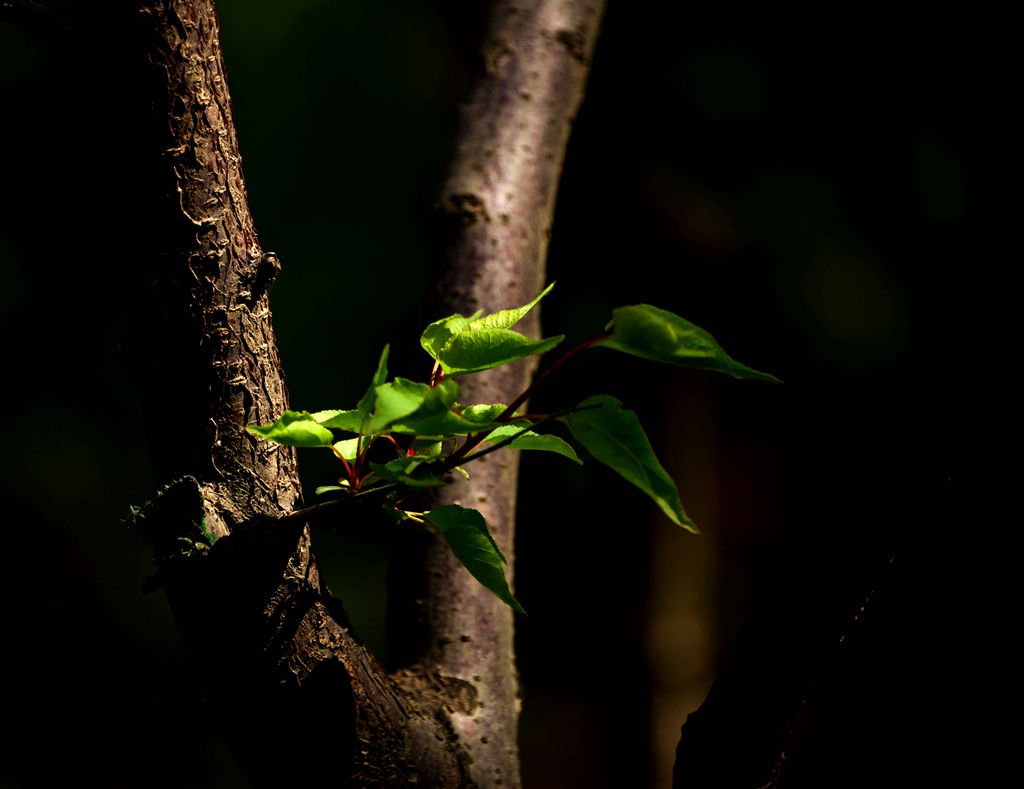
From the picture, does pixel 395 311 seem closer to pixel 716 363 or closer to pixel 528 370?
pixel 528 370

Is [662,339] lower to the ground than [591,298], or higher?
higher

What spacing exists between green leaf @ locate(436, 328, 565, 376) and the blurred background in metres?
1.38

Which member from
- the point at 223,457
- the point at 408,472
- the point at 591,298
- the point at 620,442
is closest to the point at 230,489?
the point at 223,457

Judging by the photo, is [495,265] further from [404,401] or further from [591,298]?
[591,298]

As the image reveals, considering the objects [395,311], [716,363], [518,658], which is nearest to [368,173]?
[395,311]

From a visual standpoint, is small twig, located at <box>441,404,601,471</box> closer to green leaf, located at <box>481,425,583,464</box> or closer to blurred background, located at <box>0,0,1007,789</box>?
green leaf, located at <box>481,425,583,464</box>

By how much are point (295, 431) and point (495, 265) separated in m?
0.47

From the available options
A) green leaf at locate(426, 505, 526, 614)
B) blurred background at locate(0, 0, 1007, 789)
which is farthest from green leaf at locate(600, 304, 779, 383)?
blurred background at locate(0, 0, 1007, 789)

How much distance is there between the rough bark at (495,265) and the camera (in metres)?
0.71

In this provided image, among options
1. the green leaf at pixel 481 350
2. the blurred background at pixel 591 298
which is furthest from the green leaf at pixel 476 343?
the blurred background at pixel 591 298

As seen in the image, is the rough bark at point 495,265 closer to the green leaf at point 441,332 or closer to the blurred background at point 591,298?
the green leaf at point 441,332

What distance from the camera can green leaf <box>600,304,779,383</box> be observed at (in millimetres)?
367

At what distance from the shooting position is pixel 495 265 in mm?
841

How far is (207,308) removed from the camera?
1.57ft
